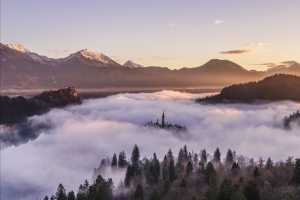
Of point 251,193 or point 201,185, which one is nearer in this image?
point 251,193

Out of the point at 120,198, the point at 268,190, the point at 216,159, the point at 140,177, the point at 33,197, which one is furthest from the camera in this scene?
the point at 216,159

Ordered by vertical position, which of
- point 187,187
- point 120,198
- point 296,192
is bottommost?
point 120,198

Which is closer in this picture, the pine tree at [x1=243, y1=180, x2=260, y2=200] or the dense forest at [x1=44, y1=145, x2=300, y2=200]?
the pine tree at [x1=243, y1=180, x2=260, y2=200]

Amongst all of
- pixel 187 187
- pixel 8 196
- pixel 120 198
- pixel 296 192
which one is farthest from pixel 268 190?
pixel 8 196

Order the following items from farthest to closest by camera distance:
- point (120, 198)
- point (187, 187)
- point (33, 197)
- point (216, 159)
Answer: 1. point (216, 159)
2. point (33, 197)
3. point (120, 198)
4. point (187, 187)

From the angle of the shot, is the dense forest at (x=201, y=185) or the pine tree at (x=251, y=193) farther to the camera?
the dense forest at (x=201, y=185)

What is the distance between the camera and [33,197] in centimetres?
14375

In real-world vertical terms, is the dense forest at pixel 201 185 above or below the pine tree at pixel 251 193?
below

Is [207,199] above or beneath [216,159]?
above

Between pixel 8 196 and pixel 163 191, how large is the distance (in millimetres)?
92235

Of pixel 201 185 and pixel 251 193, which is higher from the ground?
pixel 251 193

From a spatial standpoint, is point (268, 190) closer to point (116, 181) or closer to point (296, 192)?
point (296, 192)

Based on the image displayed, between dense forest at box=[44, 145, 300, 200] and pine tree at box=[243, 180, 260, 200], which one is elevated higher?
pine tree at box=[243, 180, 260, 200]

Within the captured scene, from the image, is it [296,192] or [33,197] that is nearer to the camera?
[296,192]
